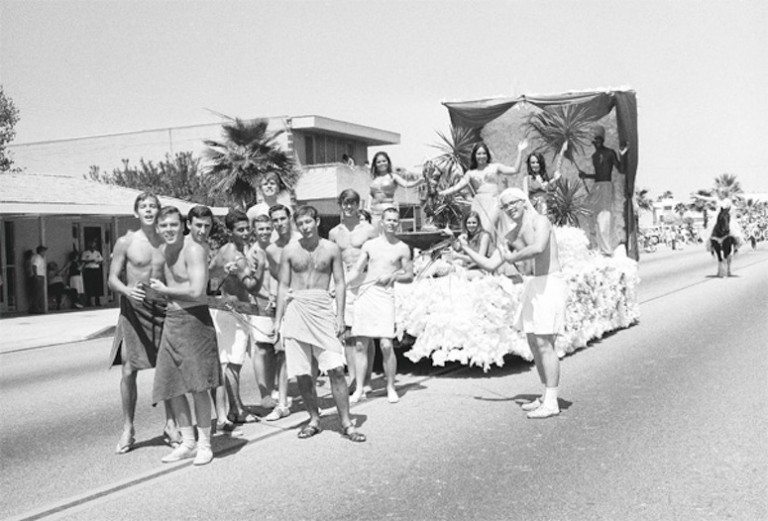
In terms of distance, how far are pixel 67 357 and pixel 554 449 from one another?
929cm

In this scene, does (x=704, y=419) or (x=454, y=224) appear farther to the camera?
(x=454, y=224)

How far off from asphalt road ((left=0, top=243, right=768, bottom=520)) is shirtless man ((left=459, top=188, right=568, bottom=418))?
394mm

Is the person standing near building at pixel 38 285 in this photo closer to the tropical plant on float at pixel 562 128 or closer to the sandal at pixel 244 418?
the tropical plant on float at pixel 562 128

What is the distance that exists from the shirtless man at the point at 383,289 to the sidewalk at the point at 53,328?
8.98 metres

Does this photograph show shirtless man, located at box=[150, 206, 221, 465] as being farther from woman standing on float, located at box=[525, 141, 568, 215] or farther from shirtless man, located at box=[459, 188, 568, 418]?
woman standing on float, located at box=[525, 141, 568, 215]

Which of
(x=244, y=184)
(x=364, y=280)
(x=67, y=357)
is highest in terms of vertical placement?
(x=244, y=184)

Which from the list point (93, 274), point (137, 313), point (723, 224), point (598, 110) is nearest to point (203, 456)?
point (137, 313)

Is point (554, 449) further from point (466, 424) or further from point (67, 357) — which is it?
point (67, 357)

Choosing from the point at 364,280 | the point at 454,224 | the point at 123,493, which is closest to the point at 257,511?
the point at 123,493

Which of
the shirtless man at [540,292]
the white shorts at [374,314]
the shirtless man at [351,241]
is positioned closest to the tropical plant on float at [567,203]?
the shirtless man at [351,241]

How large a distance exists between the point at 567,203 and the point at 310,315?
8543mm

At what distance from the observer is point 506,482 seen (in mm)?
5203

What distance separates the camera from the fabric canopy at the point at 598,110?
14.0m

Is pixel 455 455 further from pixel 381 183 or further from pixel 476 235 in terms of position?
pixel 476 235
